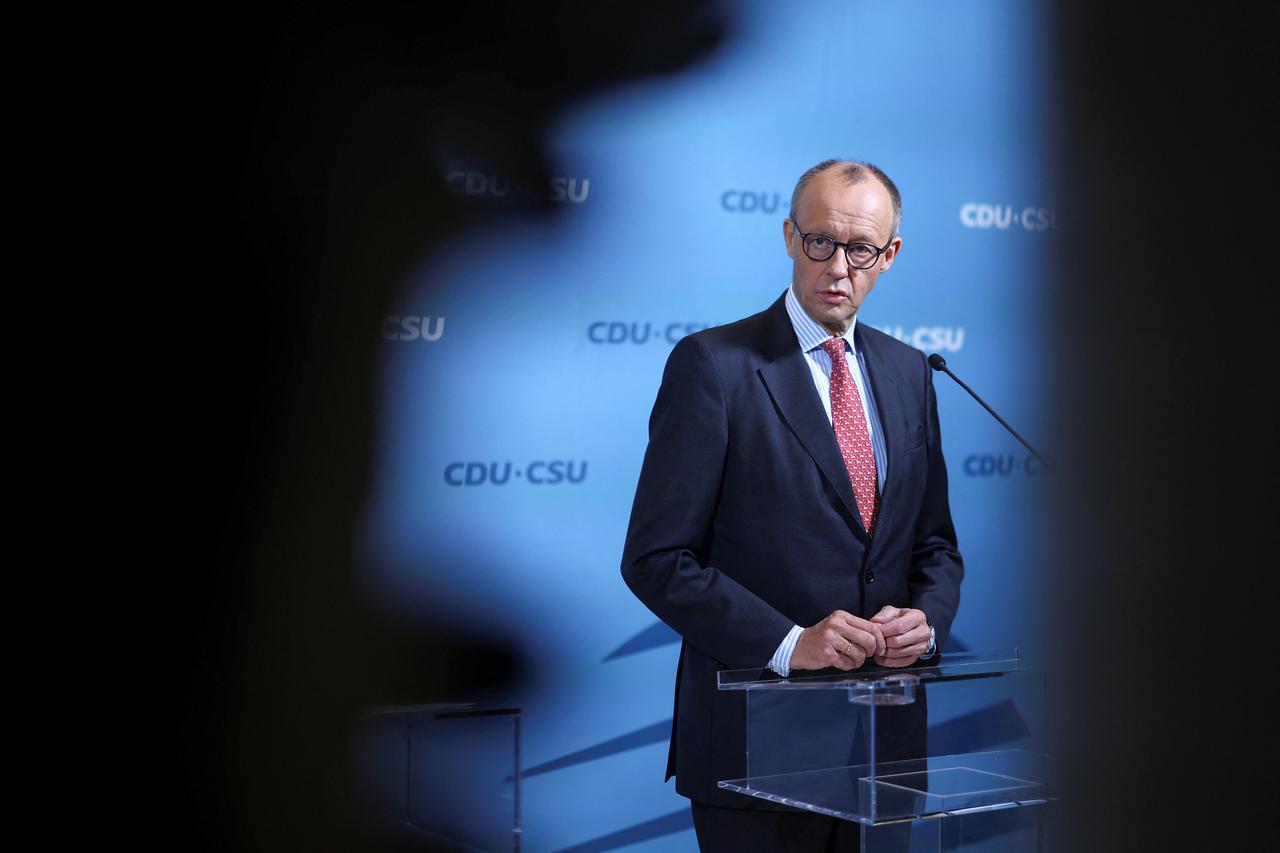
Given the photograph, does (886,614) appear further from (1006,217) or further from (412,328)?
(1006,217)

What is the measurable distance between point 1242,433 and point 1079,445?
279 mm

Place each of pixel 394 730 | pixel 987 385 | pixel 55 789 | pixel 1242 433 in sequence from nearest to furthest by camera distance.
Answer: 1. pixel 1242 433
2. pixel 55 789
3. pixel 394 730
4. pixel 987 385

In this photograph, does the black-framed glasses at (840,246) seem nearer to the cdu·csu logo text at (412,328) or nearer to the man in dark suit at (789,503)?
the man in dark suit at (789,503)

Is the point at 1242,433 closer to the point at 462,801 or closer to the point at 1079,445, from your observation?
the point at 1079,445

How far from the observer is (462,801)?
3.31 metres

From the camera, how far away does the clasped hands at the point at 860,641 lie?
7.02 feet

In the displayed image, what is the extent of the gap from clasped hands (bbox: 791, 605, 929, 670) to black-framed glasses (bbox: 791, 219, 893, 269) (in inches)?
23.6

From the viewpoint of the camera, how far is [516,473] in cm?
338

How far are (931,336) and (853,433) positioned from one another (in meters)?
1.60

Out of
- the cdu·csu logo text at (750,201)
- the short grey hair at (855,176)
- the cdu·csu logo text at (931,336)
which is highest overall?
the cdu·csu logo text at (750,201)

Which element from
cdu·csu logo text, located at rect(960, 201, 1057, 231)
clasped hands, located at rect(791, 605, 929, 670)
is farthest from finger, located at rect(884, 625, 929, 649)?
cdu·csu logo text, located at rect(960, 201, 1057, 231)

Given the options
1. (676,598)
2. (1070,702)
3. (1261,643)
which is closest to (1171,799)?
(1070,702)

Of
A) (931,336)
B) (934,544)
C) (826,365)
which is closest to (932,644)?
(934,544)

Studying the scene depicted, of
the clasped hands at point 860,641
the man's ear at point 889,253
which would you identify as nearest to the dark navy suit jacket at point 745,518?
the clasped hands at point 860,641
